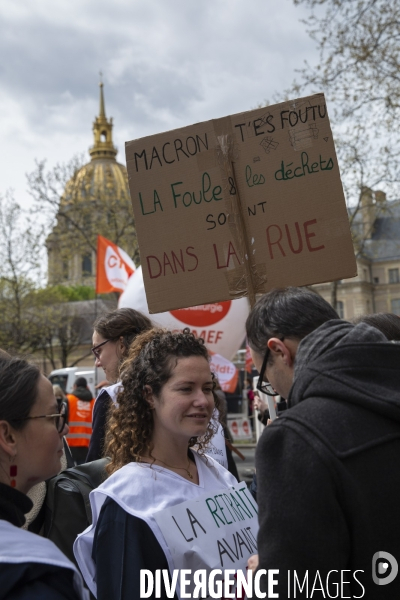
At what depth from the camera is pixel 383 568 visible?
5.41ft

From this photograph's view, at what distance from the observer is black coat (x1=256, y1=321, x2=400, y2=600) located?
1.61 meters

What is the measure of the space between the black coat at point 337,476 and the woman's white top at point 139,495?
0.71 metres


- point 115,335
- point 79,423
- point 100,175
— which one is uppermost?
point 100,175

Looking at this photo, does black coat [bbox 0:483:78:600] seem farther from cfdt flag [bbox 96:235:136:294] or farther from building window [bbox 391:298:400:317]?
building window [bbox 391:298:400:317]

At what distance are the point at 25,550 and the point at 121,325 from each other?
2.55 m

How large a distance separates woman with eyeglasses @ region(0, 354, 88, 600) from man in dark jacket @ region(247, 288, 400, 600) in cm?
49

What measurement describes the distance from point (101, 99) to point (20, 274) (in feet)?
197

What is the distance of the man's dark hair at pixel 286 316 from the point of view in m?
2.07

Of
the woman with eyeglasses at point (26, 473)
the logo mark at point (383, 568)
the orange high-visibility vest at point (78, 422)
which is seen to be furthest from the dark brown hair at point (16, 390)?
the orange high-visibility vest at point (78, 422)

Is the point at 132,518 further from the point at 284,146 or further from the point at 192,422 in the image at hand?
the point at 284,146

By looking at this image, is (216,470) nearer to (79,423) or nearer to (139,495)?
(139,495)

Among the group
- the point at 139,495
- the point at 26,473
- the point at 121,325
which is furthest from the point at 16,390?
the point at 121,325

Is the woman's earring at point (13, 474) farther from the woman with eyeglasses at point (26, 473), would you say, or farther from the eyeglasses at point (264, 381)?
the eyeglasses at point (264, 381)

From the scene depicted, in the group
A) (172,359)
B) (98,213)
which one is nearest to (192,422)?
(172,359)
